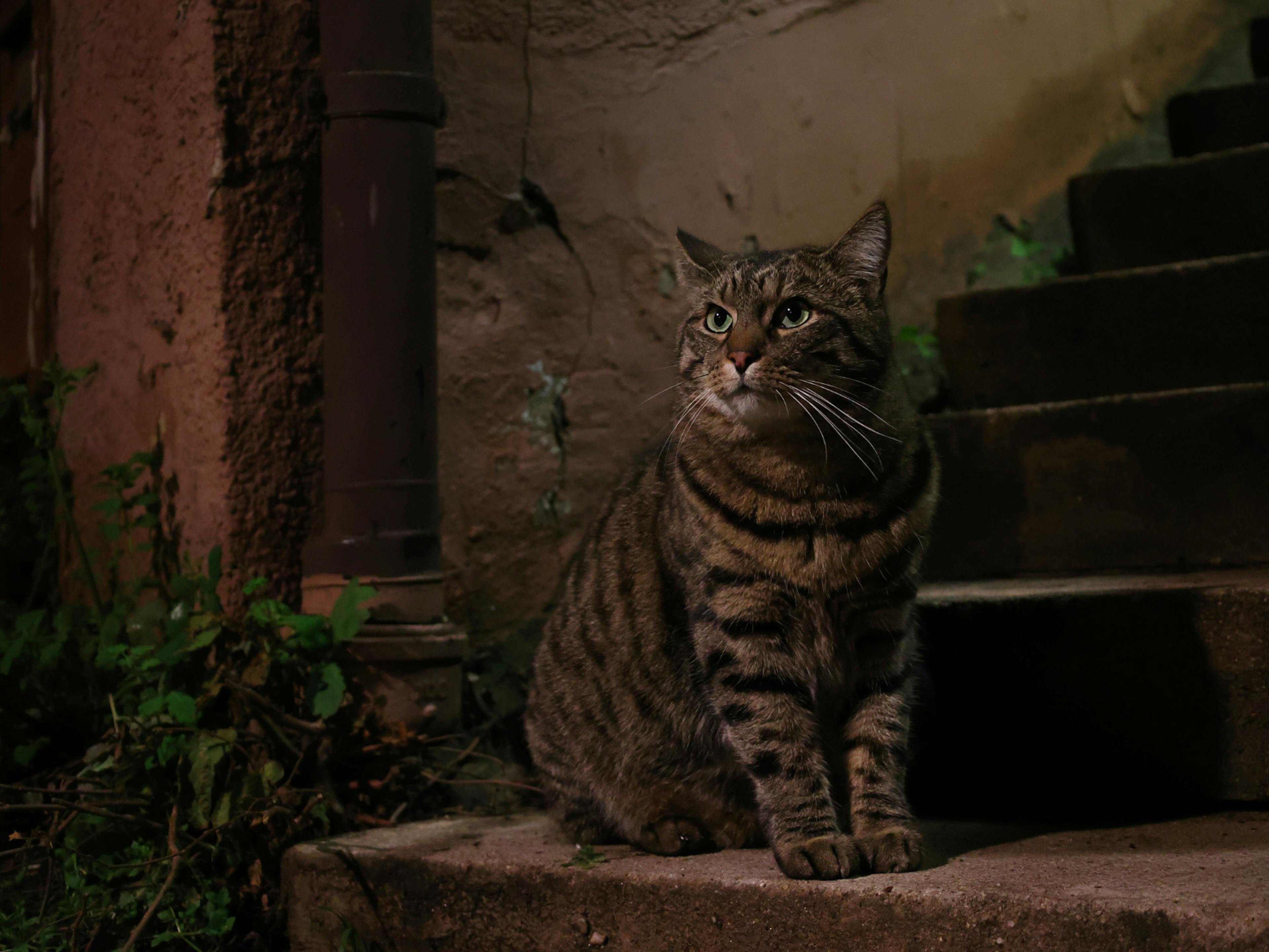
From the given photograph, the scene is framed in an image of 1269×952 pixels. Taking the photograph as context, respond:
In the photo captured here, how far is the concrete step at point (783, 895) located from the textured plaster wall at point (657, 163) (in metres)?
0.97

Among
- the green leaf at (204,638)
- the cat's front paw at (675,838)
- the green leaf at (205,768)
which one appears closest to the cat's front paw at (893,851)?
the cat's front paw at (675,838)

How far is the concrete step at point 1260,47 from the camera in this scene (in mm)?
3814

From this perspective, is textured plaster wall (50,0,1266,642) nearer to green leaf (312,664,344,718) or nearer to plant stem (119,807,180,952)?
green leaf (312,664,344,718)

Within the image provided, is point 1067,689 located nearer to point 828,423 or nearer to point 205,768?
point 828,423

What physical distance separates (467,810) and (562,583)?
74 centimetres

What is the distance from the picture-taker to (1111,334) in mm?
3293

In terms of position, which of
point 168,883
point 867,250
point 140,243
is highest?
point 140,243

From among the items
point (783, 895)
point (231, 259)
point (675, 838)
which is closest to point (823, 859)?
point (783, 895)

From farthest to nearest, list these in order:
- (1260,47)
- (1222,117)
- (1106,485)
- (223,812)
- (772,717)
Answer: (1260,47), (1222,117), (1106,485), (223,812), (772,717)

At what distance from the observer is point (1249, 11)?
157 inches

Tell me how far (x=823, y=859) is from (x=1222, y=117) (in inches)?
117

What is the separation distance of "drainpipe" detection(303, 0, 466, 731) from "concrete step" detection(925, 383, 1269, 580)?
54.3 inches

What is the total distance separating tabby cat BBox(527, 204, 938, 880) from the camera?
209 cm

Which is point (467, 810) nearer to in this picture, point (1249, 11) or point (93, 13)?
point (93, 13)
